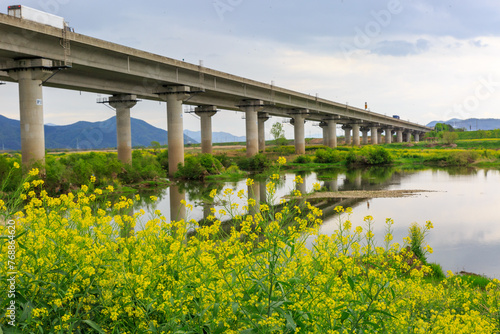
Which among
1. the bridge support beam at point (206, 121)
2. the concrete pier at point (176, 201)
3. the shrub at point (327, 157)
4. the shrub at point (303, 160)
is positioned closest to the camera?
the concrete pier at point (176, 201)

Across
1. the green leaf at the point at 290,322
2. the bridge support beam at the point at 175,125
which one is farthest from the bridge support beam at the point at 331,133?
the green leaf at the point at 290,322

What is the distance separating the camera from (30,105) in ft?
88.0

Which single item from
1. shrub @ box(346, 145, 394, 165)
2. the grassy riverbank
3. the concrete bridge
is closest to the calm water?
the grassy riverbank

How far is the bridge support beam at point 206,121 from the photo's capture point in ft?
186

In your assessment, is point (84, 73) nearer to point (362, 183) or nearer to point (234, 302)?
point (362, 183)

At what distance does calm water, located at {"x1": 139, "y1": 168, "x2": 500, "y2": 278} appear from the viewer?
13.0 metres

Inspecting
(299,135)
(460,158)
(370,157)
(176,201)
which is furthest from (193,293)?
(299,135)

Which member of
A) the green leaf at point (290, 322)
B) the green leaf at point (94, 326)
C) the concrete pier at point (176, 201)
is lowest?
the concrete pier at point (176, 201)

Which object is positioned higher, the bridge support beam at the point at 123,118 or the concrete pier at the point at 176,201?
the bridge support beam at the point at 123,118

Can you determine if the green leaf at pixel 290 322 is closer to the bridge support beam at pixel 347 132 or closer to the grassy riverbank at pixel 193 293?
the grassy riverbank at pixel 193 293

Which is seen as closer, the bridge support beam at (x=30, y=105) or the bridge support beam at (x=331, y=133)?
the bridge support beam at (x=30, y=105)

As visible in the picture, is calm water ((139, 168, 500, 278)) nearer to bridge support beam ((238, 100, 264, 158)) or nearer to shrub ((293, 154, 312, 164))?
bridge support beam ((238, 100, 264, 158))

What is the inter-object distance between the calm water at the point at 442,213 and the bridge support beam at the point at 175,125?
9.19 m

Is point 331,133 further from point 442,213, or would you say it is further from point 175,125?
point 442,213
